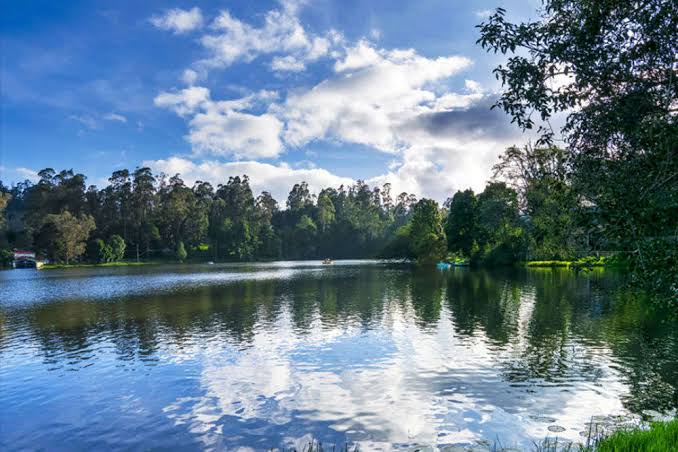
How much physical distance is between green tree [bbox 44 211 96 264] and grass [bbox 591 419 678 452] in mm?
157277

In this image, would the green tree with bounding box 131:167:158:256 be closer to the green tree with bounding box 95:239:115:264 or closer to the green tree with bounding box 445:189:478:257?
the green tree with bounding box 95:239:115:264

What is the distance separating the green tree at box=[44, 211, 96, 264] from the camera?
139 metres

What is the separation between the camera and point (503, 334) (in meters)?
26.9

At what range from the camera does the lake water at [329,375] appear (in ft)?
45.0

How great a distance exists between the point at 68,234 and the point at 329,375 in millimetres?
146030

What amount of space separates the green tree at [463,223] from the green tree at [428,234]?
3.79 meters

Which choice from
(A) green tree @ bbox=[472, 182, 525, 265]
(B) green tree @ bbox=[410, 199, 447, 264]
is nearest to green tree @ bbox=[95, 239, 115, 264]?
(B) green tree @ bbox=[410, 199, 447, 264]

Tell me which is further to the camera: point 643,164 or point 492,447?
point 492,447

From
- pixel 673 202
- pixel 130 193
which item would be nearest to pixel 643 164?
pixel 673 202

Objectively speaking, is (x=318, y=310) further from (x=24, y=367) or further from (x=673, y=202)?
(x=673, y=202)

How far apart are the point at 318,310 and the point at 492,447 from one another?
86.5 feet

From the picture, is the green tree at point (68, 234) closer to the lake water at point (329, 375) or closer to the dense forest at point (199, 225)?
the dense forest at point (199, 225)

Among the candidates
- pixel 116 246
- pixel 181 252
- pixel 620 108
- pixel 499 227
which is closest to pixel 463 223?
pixel 499 227

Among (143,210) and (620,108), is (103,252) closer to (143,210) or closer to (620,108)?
(143,210)
